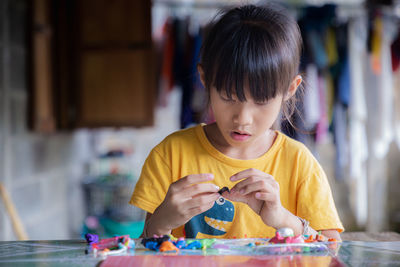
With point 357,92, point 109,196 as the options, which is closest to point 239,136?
point 357,92

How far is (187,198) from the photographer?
0.82 meters

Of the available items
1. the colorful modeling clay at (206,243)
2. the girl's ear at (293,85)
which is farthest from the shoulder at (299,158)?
the colorful modeling clay at (206,243)

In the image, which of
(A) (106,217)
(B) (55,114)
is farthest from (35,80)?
(A) (106,217)

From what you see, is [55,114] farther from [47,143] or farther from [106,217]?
[106,217]

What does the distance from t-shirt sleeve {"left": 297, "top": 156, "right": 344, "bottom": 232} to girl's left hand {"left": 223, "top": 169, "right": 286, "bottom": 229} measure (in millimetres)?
143

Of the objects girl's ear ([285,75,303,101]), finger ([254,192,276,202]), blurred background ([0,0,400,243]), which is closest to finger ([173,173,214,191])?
finger ([254,192,276,202])

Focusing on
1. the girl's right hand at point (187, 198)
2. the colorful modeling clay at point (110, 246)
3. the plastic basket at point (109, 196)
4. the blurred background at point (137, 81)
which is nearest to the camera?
the colorful modeling clay at point (110, 246)

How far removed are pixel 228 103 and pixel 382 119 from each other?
233 centimetres

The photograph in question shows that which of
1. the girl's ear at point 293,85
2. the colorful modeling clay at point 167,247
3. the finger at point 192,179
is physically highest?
the girl's ear at point 293,85

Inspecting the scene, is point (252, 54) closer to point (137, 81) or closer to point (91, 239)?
point (91, 239)

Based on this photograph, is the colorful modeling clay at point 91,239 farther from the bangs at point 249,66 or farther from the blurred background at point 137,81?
the blurred background at point 137,81

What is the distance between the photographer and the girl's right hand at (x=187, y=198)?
81 centimetres

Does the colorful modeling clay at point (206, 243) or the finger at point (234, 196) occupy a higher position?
the finger at point (234, 196)

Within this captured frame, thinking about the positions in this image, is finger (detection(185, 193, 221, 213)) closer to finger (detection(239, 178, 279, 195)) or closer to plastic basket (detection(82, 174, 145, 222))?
finger (detection(239, 178, 279, 195))
